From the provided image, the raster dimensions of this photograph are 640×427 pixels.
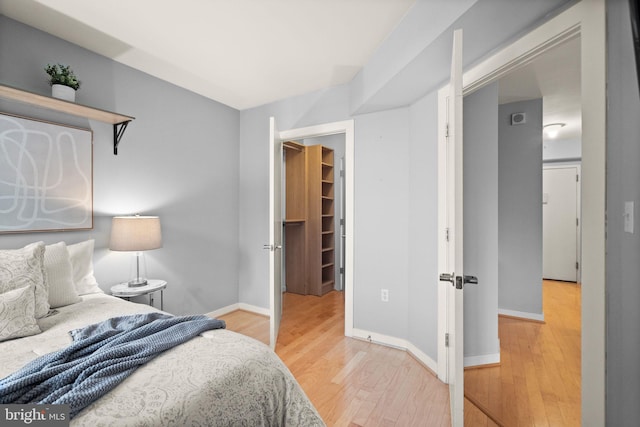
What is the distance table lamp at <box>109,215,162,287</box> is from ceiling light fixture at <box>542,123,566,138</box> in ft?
16.6

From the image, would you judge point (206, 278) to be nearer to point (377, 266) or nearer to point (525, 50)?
point (377, 266)

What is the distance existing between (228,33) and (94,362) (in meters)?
2.13

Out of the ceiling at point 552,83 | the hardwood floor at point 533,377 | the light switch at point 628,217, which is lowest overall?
the hardwood floor at point 533,377

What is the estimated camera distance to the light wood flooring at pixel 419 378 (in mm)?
1764

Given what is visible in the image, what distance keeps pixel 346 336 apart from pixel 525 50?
261cm

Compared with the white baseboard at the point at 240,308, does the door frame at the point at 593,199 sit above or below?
above

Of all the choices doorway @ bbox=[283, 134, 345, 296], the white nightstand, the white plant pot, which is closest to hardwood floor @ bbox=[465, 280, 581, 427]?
doorway @ bbox=[283, 134, 345, 296]

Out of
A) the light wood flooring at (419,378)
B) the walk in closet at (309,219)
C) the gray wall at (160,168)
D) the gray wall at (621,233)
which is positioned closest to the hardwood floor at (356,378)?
the light wood flooring at (419,378)

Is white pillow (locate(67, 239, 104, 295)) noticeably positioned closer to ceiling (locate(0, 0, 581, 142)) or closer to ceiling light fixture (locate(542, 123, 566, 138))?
ceiling (locate(0, 0, 581, 142))

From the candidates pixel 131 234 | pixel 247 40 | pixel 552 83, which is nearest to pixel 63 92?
pixel 131 234

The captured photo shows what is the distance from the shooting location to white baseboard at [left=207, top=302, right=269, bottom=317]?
11.2 feet

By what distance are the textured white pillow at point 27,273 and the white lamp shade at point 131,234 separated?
24.9 inches

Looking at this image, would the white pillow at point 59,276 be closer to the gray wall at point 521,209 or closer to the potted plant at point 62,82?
the potted plant at point 62,82

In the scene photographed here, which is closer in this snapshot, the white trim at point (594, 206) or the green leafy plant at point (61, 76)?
the white trim at point (594, 206)
